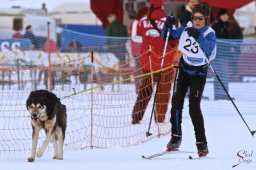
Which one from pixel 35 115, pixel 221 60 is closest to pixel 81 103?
pixel 221 60

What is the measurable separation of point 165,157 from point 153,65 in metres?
2.74

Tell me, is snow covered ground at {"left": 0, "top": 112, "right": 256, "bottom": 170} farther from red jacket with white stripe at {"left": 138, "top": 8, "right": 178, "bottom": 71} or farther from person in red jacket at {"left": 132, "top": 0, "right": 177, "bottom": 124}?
red jacket with white stripe at {"left": 138, "top": 8, "right": 178, "bottom": 71}

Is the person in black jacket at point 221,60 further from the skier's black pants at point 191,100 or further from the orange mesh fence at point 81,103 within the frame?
the skier's black pants at point 191,100

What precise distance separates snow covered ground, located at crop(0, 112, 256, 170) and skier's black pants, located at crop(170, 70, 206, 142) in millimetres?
264

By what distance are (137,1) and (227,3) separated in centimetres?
233

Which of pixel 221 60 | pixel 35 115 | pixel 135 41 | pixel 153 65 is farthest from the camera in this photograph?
pixel 135 41

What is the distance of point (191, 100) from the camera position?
693cm

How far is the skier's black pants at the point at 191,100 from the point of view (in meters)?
6.92

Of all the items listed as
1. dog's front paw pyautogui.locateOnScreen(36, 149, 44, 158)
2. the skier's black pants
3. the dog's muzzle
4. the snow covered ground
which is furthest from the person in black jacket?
the dog's muzzle

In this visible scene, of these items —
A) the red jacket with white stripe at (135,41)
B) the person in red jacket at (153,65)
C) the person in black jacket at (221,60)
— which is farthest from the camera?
the red jacket with white stripe at (135,41)

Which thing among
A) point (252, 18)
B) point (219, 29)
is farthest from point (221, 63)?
point (252, 18)

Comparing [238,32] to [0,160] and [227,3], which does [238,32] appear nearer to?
[227,3]

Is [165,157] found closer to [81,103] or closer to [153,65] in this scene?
[153,65]

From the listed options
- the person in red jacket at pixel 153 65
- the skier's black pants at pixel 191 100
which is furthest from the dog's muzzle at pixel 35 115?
the person in red jacket at pixel 153 65
